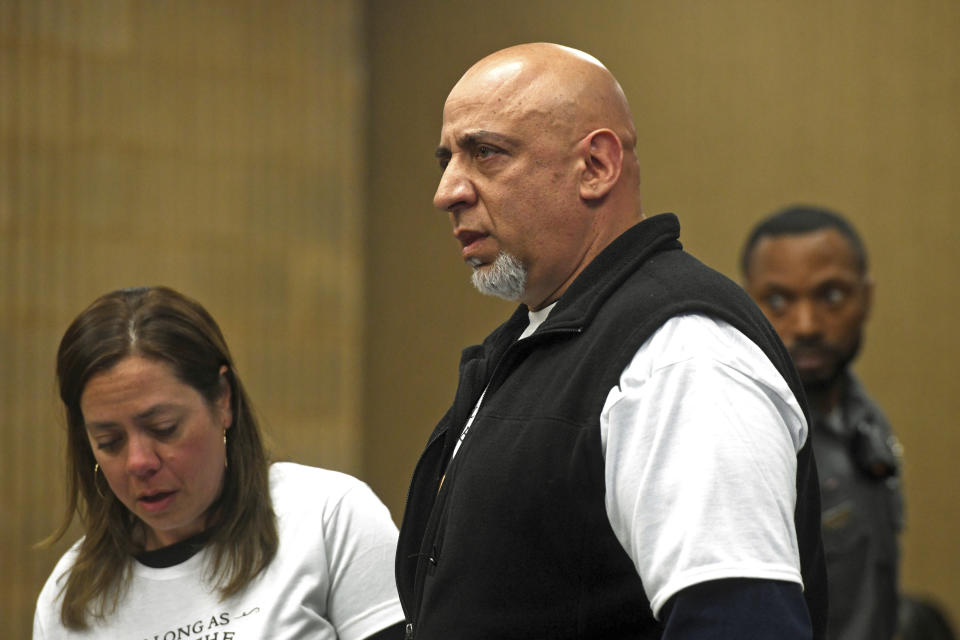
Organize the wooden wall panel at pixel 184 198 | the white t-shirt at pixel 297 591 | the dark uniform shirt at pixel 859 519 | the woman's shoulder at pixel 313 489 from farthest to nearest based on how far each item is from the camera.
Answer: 1. the wooden wall panel at pixel 184 198
2. the dark uniform shirt at pixel 859 519
3. the woman's shoulder at pixel 313 489
4. the white t-shirt at pixel 297 591

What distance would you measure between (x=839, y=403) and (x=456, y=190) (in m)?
1.79

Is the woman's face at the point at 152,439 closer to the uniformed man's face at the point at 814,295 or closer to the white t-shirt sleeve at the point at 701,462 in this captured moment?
→ the white t-shirt sleeve at the point at 701,462

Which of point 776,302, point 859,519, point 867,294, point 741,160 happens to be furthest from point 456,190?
point 741,160

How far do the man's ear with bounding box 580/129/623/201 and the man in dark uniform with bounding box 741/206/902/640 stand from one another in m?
1.36

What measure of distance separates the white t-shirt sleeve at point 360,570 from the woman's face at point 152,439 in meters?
0.26

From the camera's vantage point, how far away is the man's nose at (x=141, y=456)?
2125 millimetres

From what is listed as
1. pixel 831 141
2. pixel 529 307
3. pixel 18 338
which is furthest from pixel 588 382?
pixel 831 141

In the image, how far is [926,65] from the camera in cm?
536

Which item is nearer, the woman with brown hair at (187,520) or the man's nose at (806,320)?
the woman with brown hair at (187,520)

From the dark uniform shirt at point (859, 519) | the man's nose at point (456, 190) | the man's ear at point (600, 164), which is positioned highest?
the man's ear at point (600, 164)

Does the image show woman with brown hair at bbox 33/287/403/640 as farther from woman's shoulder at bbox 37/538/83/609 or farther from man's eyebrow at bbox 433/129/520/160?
man's eyebrow at bbox 433/129/520/160

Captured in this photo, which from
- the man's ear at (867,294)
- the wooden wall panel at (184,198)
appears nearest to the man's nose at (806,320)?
the man's ear at (867,294)

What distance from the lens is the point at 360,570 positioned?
216 centimetres

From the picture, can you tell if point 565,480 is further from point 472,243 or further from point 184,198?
point 184,198
